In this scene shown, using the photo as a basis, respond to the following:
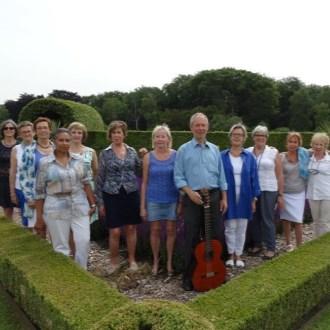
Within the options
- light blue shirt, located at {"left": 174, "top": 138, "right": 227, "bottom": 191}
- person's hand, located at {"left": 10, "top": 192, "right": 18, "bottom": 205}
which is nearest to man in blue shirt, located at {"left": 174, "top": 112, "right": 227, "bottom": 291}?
light blue shirt, located at {"left": 174, "top": 138, "right": 227, "bottom": 191}

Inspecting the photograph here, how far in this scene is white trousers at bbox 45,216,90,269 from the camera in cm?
433

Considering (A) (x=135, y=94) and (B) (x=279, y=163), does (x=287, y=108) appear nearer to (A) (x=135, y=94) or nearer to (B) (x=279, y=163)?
(A) (x=135, y=94)

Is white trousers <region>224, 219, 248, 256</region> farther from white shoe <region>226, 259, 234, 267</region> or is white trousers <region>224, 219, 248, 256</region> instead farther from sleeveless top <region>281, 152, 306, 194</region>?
sleeveless top <region>281, 152, 306, 194</region>

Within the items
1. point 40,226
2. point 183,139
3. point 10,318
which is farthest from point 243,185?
point 183,139

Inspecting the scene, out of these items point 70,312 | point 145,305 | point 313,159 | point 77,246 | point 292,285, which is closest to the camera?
point 145,305

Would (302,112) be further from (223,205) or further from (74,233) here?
(74,233)

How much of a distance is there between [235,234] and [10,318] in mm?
2640

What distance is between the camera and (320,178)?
17.2 feet

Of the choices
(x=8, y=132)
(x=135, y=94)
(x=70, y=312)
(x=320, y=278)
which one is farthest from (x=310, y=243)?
(x=135, y=94)

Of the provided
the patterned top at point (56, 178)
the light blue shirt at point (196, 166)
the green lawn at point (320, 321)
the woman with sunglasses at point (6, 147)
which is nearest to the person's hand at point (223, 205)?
the light blue shirt at point (196, 166)

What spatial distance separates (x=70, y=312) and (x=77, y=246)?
144 cm

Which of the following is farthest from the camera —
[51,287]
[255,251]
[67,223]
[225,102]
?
[225,102]

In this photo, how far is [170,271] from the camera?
16.2 ft

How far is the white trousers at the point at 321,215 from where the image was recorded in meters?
5.33
